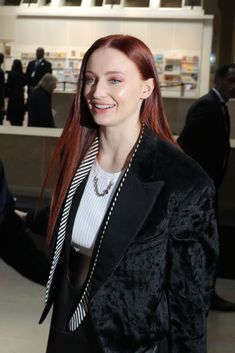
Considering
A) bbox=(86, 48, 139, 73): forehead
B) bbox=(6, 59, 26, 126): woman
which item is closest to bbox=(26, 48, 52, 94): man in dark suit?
bbox=(6, 59, 26, 126): woman

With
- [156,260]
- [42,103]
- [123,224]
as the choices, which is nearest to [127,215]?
[123,224]

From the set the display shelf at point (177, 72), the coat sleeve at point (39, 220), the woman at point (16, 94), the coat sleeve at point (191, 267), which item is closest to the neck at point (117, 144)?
the coat sleeve at point (191, 267)

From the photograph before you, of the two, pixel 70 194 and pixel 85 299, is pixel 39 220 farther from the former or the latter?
pixel 85 299

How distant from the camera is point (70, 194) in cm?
161

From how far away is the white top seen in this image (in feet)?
5.02

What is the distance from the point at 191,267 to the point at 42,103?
21.0 ft

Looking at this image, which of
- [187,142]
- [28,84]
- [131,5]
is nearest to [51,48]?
[28,84]

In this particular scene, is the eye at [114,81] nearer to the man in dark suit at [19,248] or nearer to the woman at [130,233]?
the woman at [130,233]

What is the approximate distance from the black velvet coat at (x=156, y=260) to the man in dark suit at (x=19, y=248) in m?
0.39

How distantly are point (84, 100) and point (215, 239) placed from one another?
22.2 inches

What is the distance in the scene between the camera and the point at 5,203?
5.34 ft

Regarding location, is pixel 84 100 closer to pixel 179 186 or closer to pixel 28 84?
pixel 179 186

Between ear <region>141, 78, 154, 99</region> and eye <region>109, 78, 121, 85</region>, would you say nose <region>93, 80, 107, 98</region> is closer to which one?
eye <region>109, 78, 121, 85</region>

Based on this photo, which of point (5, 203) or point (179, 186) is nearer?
point (179, 186)
